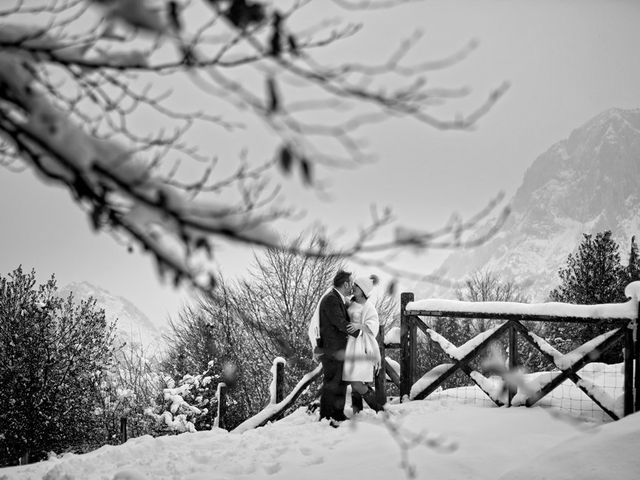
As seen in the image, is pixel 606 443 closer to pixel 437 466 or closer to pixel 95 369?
pixel 437 466

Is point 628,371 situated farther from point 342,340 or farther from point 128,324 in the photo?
point 128,324

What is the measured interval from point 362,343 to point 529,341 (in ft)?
6.23

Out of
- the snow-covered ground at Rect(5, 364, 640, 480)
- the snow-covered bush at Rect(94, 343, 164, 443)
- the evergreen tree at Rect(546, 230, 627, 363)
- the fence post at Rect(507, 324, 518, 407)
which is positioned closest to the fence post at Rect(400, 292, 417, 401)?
the snow-covered ground at Rect(5, 364, 640, 480)

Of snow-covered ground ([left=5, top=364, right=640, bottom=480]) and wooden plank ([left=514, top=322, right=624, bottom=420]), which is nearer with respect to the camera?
snow-covered ground ([left=5, top=364, right=640, bottom=480])

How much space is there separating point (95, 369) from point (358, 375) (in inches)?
578

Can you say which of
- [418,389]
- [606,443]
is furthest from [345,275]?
[606,443]

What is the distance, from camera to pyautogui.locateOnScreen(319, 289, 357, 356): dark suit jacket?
245 inches

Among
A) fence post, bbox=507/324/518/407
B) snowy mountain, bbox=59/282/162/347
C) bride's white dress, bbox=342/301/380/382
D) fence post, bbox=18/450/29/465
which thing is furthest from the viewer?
snowy mountain, bbox=59/282/162/347

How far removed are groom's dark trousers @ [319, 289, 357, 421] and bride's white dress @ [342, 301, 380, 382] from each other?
0.09 metres

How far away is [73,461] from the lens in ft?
16.7

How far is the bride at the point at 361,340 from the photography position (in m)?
6.30

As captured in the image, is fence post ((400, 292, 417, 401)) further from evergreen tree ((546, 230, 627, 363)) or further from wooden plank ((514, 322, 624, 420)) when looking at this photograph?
evergreen tree ((546, 230, 627, 363))

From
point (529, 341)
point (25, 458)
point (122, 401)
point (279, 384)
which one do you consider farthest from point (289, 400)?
point (122, 401)

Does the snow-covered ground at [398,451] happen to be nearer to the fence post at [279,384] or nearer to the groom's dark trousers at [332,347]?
the groom's dark trousers at [332,347]
